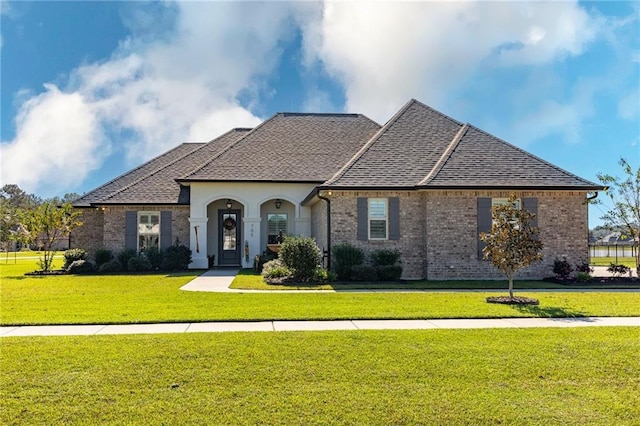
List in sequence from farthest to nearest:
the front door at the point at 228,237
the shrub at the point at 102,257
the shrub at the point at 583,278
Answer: the front door at the point at 228,237 < the shrub at the point at 102,257 < the shrub at the point at 583,278

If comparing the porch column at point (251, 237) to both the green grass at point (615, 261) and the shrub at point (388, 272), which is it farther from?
the green grass at point (615, 261)

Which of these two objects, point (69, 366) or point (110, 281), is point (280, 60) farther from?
point (69, 366)

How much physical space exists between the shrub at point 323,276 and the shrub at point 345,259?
0.34 metres

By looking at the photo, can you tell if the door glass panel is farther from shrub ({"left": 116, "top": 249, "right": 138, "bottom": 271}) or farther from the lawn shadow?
the lawn shadow

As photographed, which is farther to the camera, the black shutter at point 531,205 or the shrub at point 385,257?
the black shutter at point 531,205

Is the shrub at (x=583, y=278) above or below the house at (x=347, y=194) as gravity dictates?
below

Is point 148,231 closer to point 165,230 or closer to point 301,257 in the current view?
point 165,230

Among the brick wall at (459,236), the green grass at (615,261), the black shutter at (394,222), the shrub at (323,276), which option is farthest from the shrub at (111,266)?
the green grass at (615,261)

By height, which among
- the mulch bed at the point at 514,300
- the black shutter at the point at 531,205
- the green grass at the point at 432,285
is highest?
the black shutter at the point at 531,205

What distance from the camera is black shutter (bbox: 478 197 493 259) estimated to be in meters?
15.5

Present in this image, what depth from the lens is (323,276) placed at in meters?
14.7

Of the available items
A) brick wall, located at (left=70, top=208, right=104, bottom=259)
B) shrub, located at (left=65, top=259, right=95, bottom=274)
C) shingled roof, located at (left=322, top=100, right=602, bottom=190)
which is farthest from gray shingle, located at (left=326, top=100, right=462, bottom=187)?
brick wall, located at (left=70, top=208, right=104, bottom=259)

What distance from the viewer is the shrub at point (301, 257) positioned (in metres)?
14.5

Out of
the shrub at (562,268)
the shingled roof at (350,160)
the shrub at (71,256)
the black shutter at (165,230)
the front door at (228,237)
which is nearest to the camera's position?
the shrub at (562,268)
